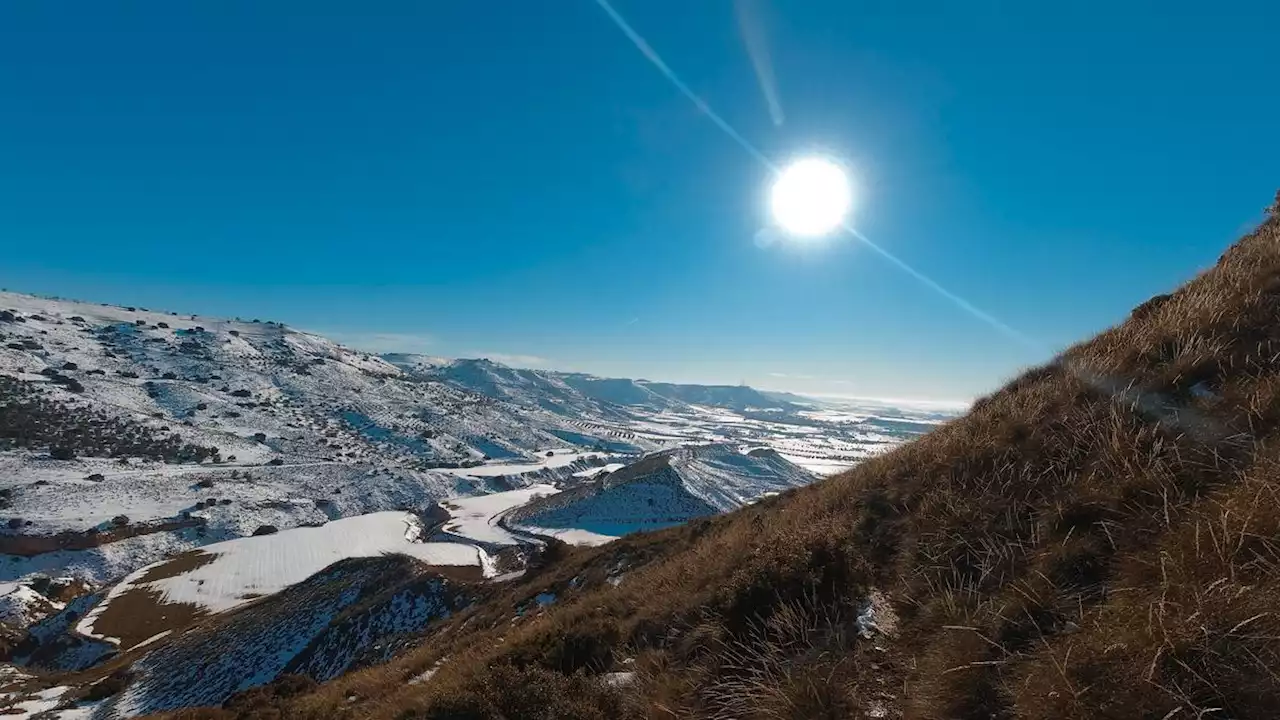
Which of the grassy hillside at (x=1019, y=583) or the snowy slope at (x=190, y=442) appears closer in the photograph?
the grassy hillside at (x=1019, y=583)

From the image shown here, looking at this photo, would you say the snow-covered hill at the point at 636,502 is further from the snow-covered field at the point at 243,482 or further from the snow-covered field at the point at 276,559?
the snow-covered field at the point at 276,559

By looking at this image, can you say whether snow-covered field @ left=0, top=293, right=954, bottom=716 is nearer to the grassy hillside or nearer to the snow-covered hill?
the snow-covered hill

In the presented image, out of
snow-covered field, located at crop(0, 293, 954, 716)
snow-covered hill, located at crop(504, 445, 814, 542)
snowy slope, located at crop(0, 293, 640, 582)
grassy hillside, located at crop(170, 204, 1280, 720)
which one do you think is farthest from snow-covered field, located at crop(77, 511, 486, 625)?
grassy hillside, located at crop(170, 204, 1280, 720)

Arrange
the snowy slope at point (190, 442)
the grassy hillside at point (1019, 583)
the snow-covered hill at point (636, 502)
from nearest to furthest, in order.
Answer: the grassy hillside at point (1019, 583) → the snowy slope at point (190, 442) → the snow-covered hill at point (636, 502)

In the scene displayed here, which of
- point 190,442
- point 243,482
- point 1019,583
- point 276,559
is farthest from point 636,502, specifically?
point 190,442

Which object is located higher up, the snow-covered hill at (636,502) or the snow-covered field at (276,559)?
the snow-covered hill at (636,502)

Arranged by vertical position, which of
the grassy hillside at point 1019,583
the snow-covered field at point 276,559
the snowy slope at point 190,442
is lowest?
the snow-covered field at point 276,559

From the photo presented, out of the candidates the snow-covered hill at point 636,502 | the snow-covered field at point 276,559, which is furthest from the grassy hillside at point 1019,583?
the snow-covered hill at point 636,502

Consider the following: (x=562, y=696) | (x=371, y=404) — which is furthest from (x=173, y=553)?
(x=371, y=404)

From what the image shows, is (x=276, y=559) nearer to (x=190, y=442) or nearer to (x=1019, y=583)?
(x=1019, y=583)

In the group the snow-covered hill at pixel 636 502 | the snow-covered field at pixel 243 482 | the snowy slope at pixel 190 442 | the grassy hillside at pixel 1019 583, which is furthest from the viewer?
the snow-covered hill at pixel 636 502
